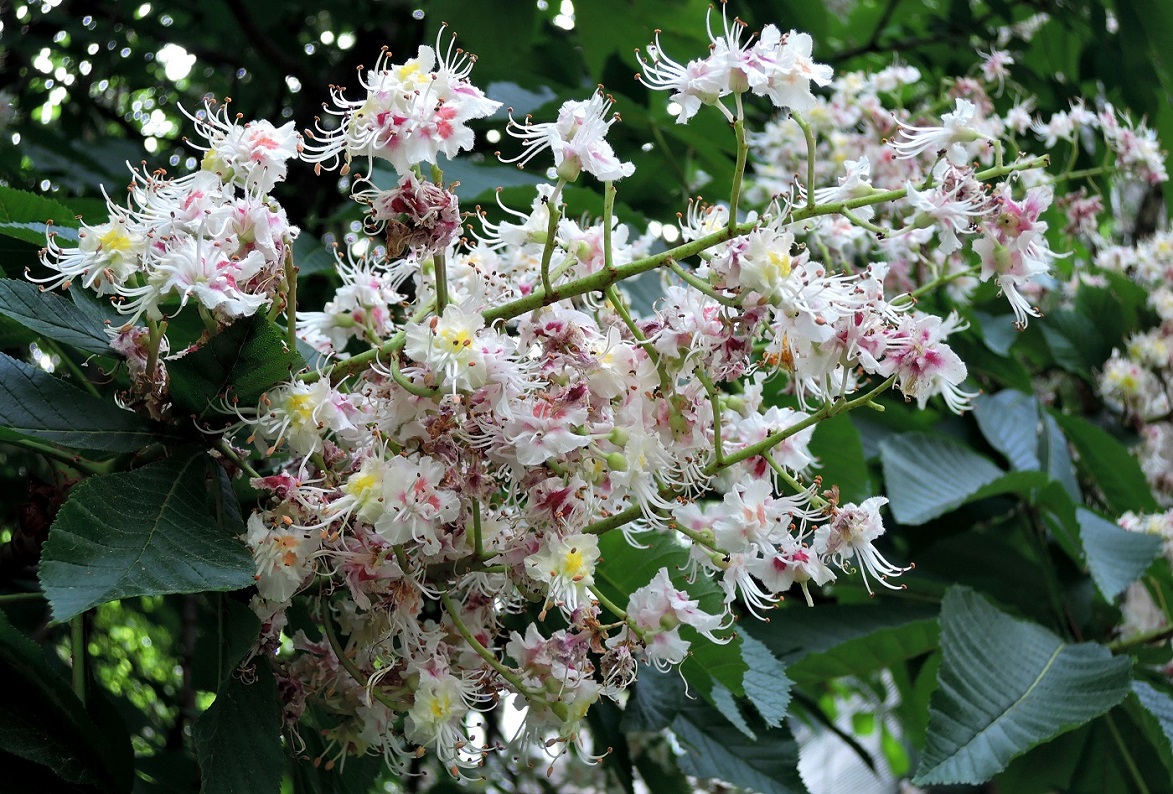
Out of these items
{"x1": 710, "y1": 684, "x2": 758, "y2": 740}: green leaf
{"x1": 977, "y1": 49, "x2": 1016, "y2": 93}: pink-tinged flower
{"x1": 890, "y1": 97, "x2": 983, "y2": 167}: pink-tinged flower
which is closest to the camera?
{"x1": 890, "y1": 97, "x2": 983, "y2": 167}: pink-tinged flower

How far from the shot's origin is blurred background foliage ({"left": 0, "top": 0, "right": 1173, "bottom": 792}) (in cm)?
178

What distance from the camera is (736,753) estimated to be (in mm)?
1294

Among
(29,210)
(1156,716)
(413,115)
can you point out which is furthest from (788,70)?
(1156,716)

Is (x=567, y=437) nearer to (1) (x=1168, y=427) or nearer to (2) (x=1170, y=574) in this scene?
(2) (x=1170, y=574)

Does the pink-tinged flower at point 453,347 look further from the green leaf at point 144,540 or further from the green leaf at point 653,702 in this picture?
the green leaf at point 653,702

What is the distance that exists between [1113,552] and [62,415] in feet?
4.75

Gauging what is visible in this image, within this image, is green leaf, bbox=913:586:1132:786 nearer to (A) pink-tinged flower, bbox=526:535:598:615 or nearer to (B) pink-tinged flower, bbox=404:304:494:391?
(A) pink-tinged flower, bbox=526:535:598:615

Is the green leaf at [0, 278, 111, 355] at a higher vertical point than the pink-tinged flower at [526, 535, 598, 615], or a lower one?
higher

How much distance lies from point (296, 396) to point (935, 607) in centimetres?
114

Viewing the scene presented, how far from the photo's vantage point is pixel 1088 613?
1.79m

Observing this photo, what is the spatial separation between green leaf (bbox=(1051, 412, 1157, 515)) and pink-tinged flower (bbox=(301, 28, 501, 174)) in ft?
4.90

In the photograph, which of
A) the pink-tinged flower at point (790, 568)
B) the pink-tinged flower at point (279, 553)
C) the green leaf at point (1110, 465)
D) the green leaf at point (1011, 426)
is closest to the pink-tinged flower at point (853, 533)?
the pink-tinged flower at point (790, 568)

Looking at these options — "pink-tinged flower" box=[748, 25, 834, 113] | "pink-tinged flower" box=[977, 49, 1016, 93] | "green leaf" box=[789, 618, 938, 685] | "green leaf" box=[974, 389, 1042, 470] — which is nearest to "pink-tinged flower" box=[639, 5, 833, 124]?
"pink-tinged flower" box=[748, 25, 834, 113]

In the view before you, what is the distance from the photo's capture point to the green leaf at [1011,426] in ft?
6.32
